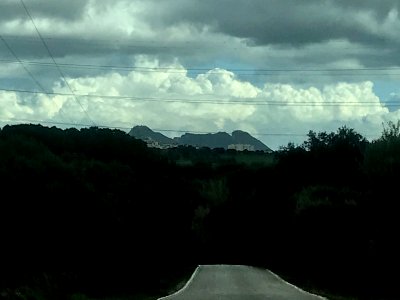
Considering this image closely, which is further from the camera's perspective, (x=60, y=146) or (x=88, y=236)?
(x=60, y=146)

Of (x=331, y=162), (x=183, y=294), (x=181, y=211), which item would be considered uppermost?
(x=331, y=162)

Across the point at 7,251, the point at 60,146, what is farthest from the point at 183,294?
the point at 60,146

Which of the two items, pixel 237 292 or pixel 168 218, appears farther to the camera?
pixel 168 218

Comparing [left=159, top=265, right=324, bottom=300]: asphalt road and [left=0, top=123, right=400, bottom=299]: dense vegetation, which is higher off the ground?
[left=0, top=123, right=400, bottom=299]: dense vegetation

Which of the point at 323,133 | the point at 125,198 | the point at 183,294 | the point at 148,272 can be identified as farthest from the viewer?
the point at 323,133

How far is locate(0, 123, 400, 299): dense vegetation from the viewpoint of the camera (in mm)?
39812

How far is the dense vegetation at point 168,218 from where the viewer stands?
39.8 meters

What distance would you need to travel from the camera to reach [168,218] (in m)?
65.5

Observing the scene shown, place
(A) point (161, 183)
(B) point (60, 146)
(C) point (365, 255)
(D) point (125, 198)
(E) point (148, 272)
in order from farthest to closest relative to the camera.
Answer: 1. (B) point (60, 146)
2. (A) point (161, 183)
3. (D) point (125, 198)
4. (E) point (148, 272)
5. (C) point (365, 255)

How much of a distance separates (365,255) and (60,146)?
39.1m

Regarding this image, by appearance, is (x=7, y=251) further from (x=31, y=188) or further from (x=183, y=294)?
(x=183, y=294)

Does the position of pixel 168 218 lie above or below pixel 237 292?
above

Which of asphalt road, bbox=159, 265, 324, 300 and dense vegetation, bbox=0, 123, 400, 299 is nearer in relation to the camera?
→ asphalt road, bbox=159, 265, 324, 300

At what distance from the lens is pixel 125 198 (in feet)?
188
